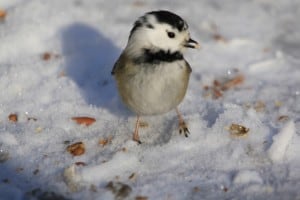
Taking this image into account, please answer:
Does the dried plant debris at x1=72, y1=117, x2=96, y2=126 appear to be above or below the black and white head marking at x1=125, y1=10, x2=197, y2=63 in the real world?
below

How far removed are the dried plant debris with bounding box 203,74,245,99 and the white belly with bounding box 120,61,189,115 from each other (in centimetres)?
52

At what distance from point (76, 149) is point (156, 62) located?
1.93 feet

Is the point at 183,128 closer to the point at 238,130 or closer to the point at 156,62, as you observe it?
the point at 238,130

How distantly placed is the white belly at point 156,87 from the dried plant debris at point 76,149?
0.32m

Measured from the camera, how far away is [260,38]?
386cm

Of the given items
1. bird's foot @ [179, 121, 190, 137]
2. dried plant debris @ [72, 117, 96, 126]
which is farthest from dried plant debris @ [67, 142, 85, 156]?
bird's foot @ [179, 121, 190, 137]

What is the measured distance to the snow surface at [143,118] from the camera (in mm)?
2611

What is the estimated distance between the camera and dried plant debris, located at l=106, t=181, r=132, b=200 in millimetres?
2516

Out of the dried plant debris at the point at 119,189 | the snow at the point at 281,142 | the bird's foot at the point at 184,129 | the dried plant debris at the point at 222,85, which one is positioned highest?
the dried plant debris at the point at 222,85

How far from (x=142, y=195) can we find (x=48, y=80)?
3.75 feet

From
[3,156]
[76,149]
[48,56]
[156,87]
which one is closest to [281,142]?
[156,87]

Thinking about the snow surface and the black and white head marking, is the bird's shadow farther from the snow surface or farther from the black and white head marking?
the black and white head marking

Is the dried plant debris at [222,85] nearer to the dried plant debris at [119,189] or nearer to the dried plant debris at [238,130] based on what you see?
the dried plant debris at [238,130]

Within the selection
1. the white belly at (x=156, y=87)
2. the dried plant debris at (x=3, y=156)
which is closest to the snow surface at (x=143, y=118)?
the dried plant debris at (x=3, y=156)
